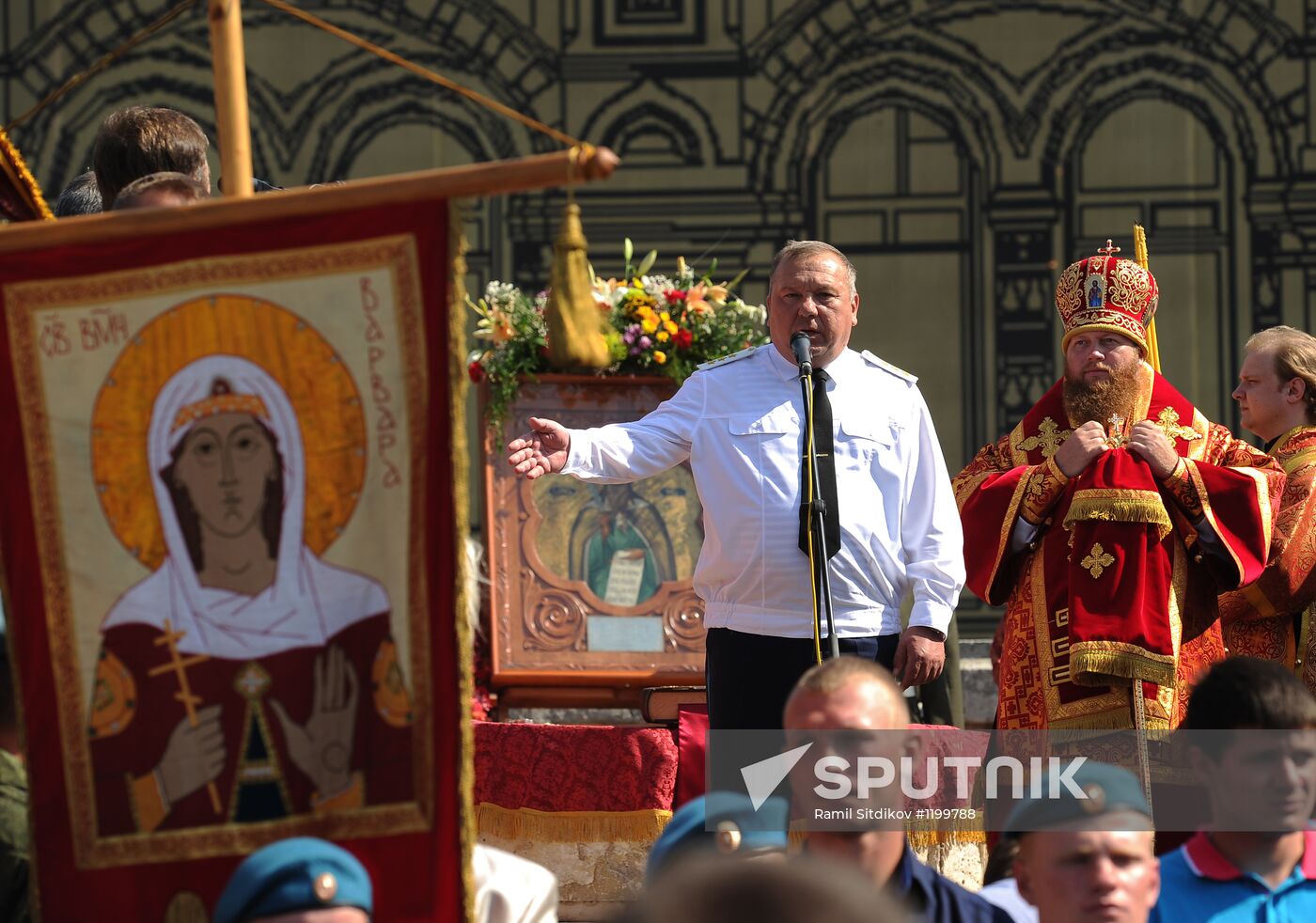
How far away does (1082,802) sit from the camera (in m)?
3.80

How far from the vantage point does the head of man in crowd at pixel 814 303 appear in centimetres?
581

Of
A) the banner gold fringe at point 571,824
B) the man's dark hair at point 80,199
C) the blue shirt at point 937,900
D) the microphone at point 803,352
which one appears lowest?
the banner gold fringe at point 571,824

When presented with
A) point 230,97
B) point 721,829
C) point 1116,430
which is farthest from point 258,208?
point 1116,430

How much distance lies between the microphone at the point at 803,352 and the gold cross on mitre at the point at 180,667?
205 cm

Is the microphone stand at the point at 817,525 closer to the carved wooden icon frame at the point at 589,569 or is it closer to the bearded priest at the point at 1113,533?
the bearded priest at the point at 1113,533

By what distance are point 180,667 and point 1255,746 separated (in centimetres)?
216

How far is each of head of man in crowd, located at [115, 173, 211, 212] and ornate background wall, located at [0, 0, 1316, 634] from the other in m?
6.00

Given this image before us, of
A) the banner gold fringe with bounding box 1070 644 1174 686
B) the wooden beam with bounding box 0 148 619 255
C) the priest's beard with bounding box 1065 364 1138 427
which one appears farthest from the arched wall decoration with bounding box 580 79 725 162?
the wooden beam with bounding box 0 148 619 255

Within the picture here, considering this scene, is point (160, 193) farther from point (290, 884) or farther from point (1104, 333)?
point (1104, 333)

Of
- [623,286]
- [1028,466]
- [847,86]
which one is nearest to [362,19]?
[847,86]

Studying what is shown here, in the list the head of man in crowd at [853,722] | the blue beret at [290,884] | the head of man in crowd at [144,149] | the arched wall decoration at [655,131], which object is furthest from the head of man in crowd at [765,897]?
the arched wall decoration at [655,131]

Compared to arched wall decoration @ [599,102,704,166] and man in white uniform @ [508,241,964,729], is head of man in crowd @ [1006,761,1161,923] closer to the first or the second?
man in white uniform @ [508,241,964,729]

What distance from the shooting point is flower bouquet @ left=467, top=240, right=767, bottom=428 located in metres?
8.01

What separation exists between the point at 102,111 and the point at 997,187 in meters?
4.63
